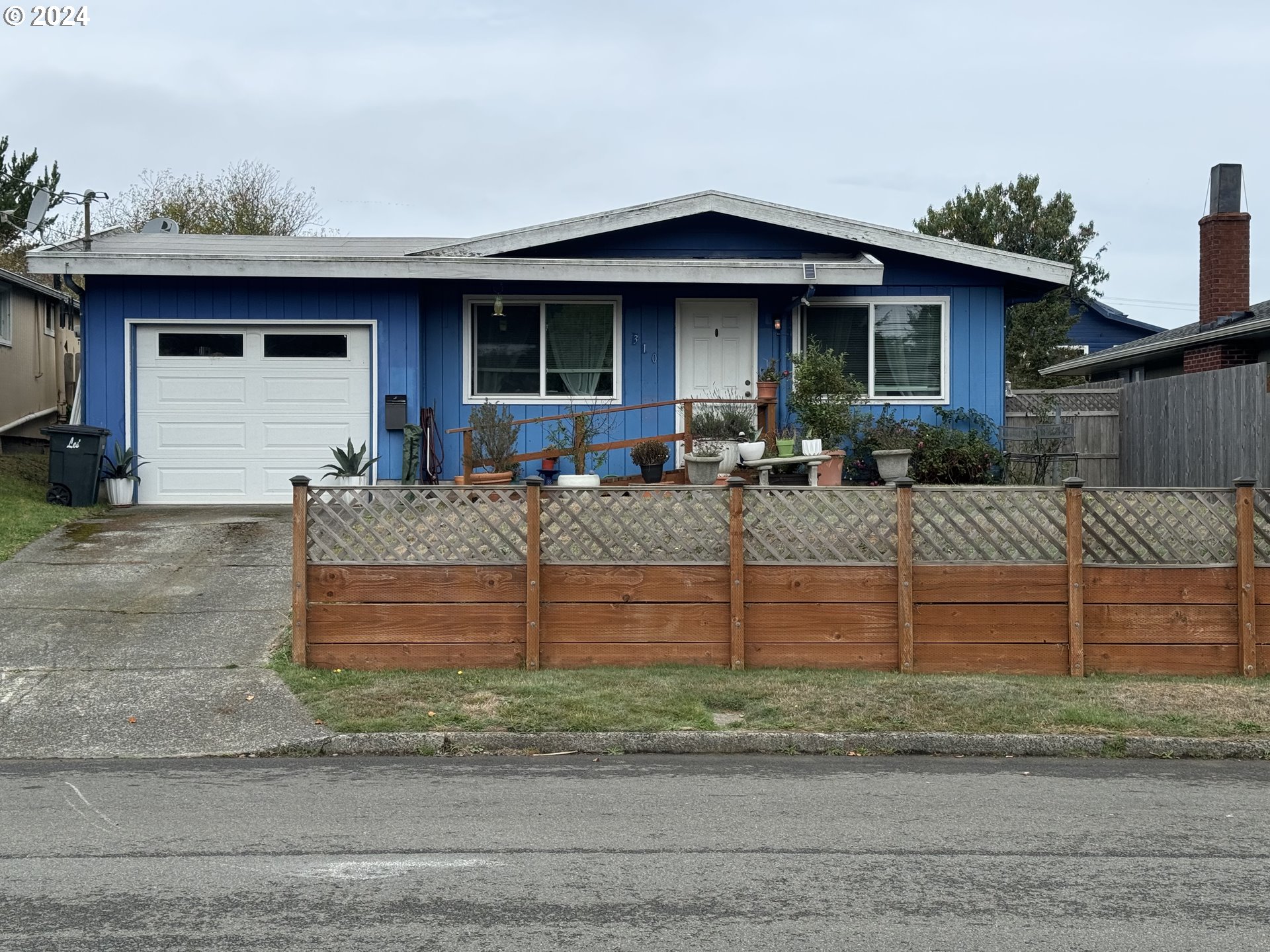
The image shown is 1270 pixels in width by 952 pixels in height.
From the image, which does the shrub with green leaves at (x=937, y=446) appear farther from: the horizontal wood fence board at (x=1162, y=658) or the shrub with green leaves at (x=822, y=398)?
the horizontal wood fence board at (x=1162, y=658)

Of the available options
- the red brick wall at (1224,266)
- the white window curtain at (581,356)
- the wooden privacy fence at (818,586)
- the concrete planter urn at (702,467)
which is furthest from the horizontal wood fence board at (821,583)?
the red brick wall at (1224,266)

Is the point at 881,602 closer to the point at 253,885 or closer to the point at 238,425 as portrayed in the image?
the point at 253,885

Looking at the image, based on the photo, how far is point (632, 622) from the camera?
9133 millimetres

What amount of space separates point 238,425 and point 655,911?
12.3 m

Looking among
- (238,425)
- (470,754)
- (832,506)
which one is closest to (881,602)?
(832,506)

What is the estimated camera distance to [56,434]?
14547 mm

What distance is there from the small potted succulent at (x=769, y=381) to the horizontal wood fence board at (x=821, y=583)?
638 centimetres

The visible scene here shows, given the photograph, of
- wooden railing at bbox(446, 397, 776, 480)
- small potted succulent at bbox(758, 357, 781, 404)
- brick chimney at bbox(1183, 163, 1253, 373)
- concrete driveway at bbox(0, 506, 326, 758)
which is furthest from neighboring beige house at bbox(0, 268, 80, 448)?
brick chimney at bbox(1183, 163, 1253, 373)

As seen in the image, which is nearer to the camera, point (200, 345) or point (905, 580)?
point (905, 580)

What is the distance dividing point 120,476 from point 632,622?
8854 millimetres

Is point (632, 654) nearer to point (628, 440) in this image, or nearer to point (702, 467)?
point (702, 467)

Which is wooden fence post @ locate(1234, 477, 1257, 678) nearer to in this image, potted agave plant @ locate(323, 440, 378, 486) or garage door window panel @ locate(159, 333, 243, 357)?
potted agave plant @ locate(323, 440, 378, 486)

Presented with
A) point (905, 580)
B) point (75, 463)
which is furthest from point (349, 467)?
point (905, 580)

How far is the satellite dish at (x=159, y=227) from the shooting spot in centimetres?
2084
